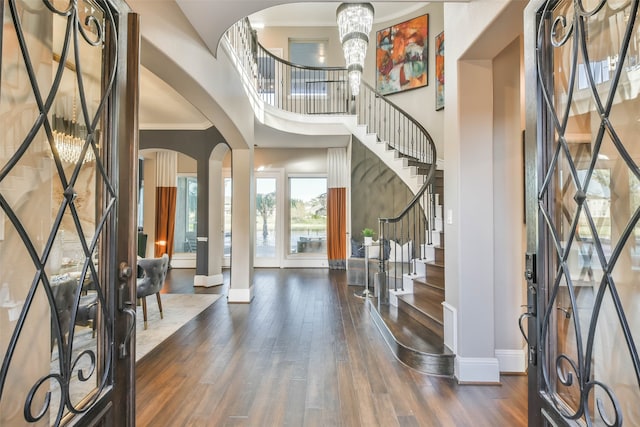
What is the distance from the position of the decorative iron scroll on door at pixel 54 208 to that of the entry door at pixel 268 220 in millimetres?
6948

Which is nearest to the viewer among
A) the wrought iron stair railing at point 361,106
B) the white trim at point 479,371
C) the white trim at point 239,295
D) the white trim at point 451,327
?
the white trim at point 479,371

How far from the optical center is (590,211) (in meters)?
0.97

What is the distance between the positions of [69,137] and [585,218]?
1.64 m

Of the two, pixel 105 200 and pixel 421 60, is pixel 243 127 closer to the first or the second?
pixel 105 200

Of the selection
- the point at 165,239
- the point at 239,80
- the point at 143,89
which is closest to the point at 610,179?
the point at 239,80

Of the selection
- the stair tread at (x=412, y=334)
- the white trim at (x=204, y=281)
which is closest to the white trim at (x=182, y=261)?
the white trim at (x=204, y=281)

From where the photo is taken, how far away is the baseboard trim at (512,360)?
257 centimetres

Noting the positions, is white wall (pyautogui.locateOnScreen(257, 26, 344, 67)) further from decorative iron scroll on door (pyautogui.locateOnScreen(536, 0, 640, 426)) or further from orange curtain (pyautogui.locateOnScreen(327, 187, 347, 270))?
decorative iron scroll on door (pyautogui.locateOnScreen(536, 0, 640, 426))

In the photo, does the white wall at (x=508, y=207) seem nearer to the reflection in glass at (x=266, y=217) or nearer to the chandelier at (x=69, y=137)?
the chandelier at (x=69, y=137)

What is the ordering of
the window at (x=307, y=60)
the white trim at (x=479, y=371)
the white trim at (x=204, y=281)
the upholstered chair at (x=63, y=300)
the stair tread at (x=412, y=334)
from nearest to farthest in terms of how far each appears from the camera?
the upholstered chair at (x=63, y=300) → the white trim at (x=479, y=371) → the stair tread at (x=412, y=334) → the white trim at (x=204, y=281) → the window at (x=307, y=60)

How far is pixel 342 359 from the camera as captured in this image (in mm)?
2805

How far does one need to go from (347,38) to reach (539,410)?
4.08 m

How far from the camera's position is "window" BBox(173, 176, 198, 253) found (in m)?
8.14

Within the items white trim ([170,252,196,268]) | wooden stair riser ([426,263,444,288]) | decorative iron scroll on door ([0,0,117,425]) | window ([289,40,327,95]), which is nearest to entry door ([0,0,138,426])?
decorative iron scroll on door ([0,0,117,425])
